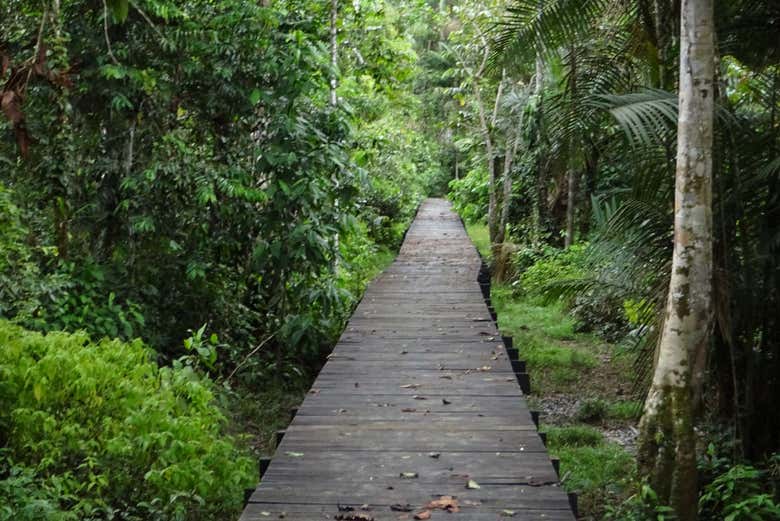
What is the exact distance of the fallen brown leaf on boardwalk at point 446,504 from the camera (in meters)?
3.23

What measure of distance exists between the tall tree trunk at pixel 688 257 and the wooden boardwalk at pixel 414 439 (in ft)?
2.41

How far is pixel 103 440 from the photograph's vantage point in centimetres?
433

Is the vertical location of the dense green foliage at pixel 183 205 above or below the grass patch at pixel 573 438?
above

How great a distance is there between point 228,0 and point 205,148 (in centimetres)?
151

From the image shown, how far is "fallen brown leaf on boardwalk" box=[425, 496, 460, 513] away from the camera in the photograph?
3229 millimetres

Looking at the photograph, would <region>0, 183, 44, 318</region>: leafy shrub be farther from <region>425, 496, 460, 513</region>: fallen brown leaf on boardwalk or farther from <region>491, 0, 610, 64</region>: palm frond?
<region>491, 0, 610, 64</region>: palm frond

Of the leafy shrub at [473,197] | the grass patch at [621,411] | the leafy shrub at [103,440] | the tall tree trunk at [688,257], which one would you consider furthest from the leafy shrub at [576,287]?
the leafy shrub at [473,197]

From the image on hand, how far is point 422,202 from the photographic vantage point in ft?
95.3

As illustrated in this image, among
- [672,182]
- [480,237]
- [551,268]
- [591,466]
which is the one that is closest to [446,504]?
[591,466]

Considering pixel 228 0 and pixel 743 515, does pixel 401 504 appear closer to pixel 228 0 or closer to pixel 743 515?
pixel 743 515

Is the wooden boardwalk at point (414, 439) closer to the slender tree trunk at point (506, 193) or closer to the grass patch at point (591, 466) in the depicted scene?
the grass patch at point (591, 466)

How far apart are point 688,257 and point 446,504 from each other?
2.14 meters

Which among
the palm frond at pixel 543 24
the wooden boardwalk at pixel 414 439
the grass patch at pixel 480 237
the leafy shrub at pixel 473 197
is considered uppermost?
the palm frond at pixel 543 24

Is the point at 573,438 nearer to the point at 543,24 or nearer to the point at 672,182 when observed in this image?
the point at 672,182
